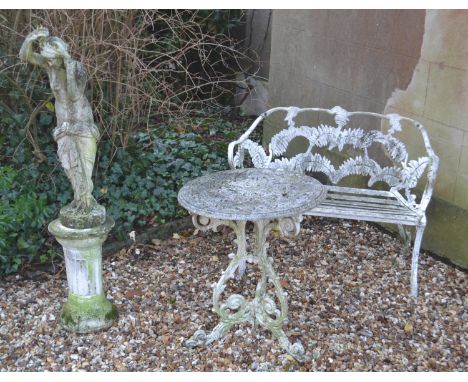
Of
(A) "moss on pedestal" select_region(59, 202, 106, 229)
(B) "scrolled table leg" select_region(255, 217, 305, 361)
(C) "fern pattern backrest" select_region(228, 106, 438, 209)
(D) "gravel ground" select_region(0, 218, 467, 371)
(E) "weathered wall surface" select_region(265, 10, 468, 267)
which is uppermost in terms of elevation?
(E) "weathered wall surface" select_region(265, 10, 468, 267)

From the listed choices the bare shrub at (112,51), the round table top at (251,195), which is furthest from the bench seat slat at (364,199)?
the bare shrub at (112,51)

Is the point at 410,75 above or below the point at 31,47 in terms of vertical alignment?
below

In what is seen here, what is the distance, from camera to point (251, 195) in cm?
330

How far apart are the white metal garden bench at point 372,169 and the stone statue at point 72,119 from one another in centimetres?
120

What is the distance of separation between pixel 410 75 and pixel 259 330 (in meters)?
2.18

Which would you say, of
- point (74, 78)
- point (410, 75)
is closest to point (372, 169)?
point (410, 75)

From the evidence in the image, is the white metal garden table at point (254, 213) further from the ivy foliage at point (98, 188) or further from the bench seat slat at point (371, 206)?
the ivy foliage at point (98, 188)

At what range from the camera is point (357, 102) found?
4973 mm

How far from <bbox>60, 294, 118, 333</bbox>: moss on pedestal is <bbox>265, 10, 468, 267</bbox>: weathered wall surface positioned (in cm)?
245

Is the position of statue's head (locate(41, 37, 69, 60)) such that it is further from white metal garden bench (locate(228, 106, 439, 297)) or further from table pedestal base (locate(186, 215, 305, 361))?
white metal garden bench (locate(228, 106, 439, 297))

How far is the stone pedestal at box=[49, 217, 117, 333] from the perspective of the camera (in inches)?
138

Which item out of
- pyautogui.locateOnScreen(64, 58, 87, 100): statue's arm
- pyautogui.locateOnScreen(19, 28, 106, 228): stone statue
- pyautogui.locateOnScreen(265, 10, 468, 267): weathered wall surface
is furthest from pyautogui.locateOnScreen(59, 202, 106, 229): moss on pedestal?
pyautogui.locateOnScreen(265, 10, 468, 267): weathered wall surface

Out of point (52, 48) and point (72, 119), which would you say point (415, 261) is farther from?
→ point (52, 48)

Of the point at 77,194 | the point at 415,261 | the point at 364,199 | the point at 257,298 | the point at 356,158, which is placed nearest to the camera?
the point at 77,194
